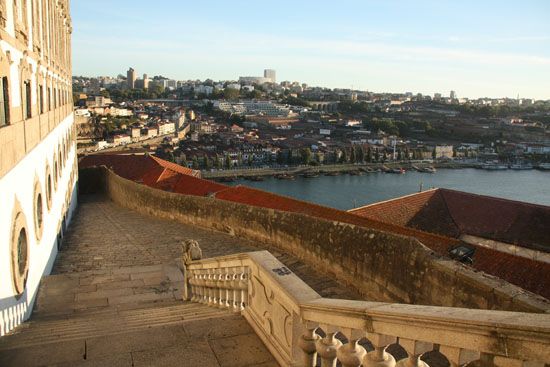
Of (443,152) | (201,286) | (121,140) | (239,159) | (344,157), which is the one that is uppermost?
(201,286)

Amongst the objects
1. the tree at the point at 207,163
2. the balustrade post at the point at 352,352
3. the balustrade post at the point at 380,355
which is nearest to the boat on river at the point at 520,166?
the tree at the point at 207,163

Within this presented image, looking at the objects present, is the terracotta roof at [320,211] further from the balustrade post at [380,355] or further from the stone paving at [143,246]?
the balustrade post at [380,355]

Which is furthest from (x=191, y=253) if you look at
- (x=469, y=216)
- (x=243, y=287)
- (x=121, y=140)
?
(x=121, y=140)

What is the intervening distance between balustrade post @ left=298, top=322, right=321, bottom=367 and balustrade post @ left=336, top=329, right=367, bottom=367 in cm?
49

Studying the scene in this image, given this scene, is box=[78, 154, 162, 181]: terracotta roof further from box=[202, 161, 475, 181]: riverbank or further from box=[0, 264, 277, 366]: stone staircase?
box=[202, 161, 475, 181]: riverbank

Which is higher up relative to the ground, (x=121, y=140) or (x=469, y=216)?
(x=469, y=216)

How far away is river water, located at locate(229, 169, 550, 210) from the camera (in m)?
69.1

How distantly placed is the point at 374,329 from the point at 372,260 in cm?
564

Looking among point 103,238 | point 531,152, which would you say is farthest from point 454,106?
point 103,238

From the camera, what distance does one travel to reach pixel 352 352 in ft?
9.41

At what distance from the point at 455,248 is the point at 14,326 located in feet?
26.0

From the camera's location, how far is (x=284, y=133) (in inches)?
4872

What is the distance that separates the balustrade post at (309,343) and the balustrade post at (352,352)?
1.62 ft

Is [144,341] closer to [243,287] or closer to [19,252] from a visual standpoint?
[243,287]
